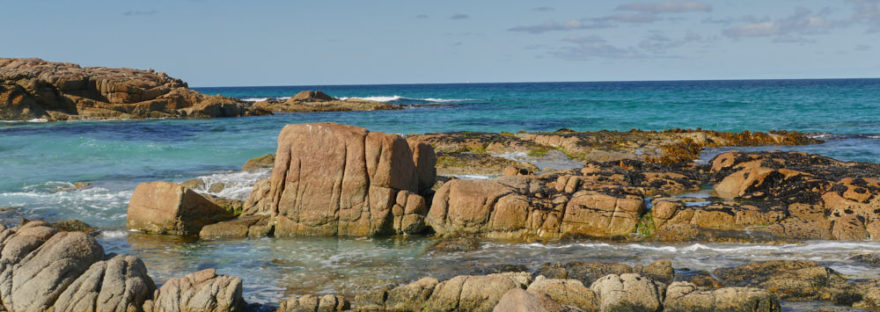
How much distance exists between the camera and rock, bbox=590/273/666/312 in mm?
8484

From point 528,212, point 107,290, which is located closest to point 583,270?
point 528,212

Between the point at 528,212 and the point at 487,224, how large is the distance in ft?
2.86

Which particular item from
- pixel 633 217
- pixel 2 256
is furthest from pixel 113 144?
pixel 633 217

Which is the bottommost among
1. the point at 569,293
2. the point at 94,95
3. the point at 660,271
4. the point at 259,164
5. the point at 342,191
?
the point at 259,164

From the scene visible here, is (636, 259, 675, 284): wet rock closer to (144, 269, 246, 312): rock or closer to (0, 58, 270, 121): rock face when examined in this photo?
(144, 269, 246, 312): rock

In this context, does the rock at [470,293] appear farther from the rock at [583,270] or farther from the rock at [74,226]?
the rock at [74,226]

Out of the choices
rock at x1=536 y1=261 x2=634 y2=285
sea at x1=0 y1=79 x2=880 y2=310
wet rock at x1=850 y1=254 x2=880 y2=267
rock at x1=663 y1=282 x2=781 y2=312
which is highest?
rock at x1=663 y1=282 x2=781 y2=312

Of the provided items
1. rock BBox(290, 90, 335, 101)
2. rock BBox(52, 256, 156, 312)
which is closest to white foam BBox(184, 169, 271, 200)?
rock BBox(52, 256, 156, 312)

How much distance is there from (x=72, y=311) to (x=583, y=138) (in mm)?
20409

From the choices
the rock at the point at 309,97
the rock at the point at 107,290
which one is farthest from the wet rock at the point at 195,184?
the rock at the point at 309,97

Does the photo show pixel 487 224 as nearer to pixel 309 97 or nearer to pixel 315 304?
pixel 315 304

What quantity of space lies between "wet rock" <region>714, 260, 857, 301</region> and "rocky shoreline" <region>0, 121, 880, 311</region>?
3 centimetres

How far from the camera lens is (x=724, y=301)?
8.42m

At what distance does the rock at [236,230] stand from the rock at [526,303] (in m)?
8.33
